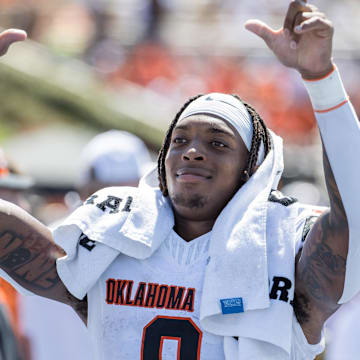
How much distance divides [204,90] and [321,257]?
9.92m

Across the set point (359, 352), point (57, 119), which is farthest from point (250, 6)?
point (359, 352)

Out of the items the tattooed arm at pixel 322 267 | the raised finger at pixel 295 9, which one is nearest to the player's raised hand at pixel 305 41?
the raised finger at pixel 295 9

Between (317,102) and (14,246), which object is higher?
(317,102)

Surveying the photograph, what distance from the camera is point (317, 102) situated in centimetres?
224

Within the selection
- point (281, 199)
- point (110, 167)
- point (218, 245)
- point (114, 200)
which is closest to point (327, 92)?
point (281, 199)

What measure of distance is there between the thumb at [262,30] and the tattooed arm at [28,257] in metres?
0.96

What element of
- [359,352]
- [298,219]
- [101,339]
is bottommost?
[359,352]

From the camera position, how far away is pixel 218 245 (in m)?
2.50

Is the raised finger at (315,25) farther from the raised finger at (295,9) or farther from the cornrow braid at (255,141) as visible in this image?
the cornrow braid at (255,141)

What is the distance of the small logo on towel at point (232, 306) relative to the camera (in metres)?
2.39

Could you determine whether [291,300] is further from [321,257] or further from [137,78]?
[137,78]

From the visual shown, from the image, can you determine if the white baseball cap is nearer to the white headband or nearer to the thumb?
the white headband

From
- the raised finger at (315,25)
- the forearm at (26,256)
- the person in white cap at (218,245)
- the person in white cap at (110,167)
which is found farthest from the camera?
the person in white cap at (110,167)

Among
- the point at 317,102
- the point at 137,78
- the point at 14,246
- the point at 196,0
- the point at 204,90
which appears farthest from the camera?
the point at 196,0
